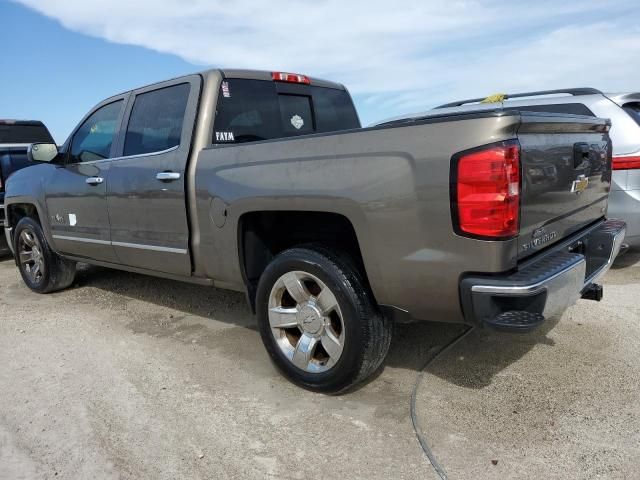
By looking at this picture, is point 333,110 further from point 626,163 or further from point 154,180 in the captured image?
point 626,163

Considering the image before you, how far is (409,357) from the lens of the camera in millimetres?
3518

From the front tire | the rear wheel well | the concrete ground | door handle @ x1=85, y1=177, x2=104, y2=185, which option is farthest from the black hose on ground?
door handle @ x1=85, y1=177, x2=104, y2=185

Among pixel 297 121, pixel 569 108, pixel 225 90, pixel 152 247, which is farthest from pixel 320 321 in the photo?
pixel 569 108

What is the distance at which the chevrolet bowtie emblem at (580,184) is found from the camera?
2.88 metres

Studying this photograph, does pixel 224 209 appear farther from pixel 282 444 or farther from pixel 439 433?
pixel 439 433

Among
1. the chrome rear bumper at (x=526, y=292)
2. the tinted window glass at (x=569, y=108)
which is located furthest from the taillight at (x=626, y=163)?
the chrome rear bumper at (x=526, y=292)

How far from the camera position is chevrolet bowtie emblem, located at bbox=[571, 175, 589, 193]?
2882mm

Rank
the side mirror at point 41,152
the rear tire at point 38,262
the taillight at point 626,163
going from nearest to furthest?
the taillight at point 626,163, the side mirror at point 41,152, the rear tire at point 38,262

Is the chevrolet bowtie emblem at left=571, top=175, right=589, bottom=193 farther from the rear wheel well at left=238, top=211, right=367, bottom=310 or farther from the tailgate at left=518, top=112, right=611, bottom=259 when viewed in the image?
the rear wheel well at left=238, top=211, right=367, bottom=310

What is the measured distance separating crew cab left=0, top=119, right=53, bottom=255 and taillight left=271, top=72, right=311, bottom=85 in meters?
5.04

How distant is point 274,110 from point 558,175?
86.5 inches

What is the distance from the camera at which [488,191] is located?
2.25m

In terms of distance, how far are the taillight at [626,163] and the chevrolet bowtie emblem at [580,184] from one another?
1.96m

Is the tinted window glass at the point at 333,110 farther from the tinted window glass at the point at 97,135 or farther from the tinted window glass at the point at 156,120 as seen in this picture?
the tinted window glass at the point at 97,135
